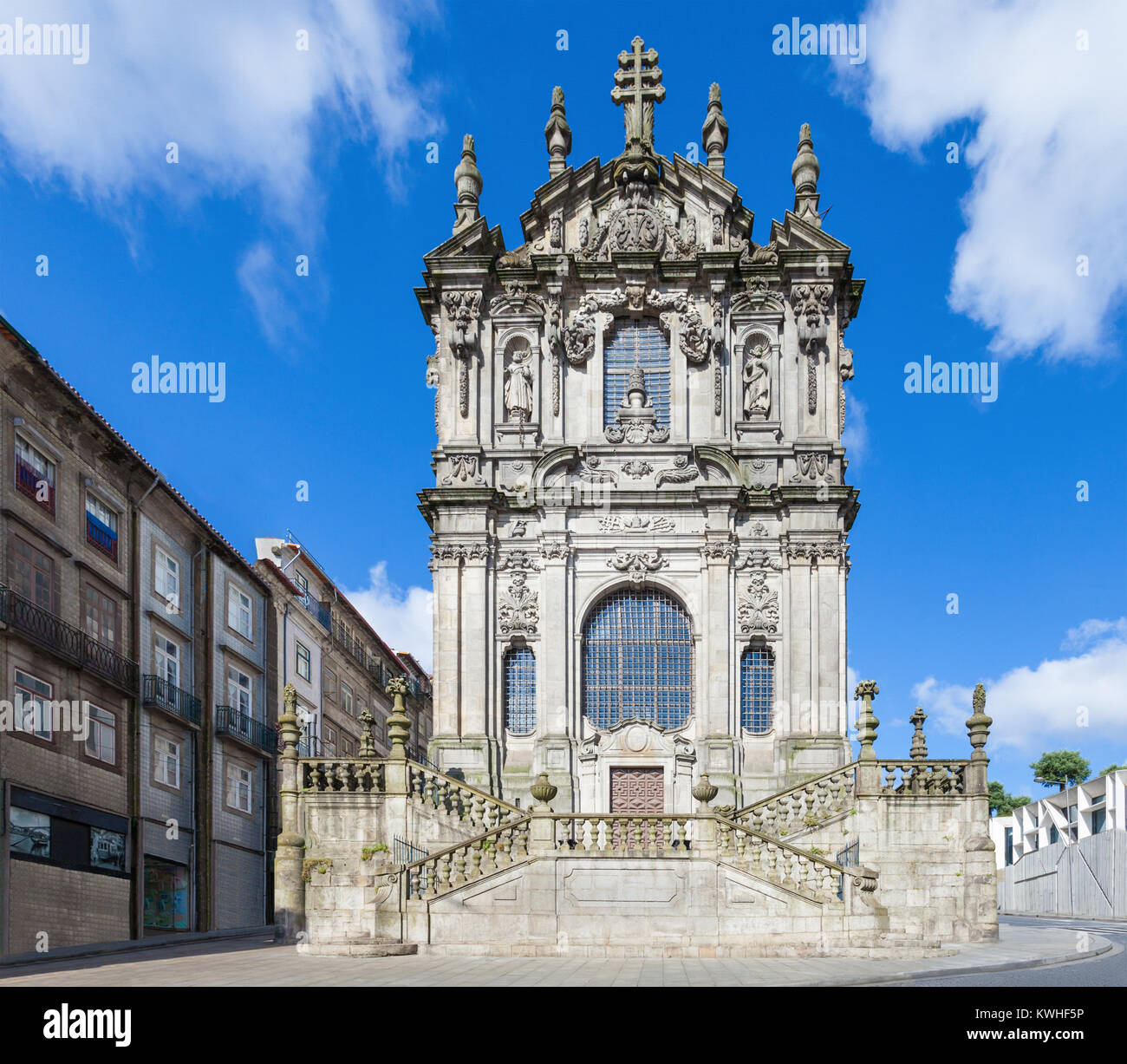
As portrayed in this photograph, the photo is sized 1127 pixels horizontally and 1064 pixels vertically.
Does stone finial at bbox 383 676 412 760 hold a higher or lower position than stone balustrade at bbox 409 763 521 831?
higher

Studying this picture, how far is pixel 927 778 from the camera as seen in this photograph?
2723 centimetres

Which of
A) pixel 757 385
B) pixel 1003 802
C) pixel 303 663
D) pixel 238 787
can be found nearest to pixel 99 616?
pixel 238 787

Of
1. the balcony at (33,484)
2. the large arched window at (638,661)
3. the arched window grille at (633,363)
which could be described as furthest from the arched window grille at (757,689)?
the balcony at (33,484)

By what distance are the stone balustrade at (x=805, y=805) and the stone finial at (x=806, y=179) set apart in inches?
604

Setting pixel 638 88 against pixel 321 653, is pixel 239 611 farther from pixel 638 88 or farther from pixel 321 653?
pixel 638 88

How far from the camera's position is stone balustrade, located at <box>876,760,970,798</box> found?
89.1 feet

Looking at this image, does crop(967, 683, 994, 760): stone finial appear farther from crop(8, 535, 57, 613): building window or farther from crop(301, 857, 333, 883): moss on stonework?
crop(8, 535, 57, 613): building window

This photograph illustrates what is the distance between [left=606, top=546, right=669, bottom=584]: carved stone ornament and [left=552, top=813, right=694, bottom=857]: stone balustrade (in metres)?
9.76

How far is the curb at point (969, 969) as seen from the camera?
17.5 m

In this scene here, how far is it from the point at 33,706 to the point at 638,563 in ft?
48.7

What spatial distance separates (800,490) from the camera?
33.0 meters

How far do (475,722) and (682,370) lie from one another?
425 inches

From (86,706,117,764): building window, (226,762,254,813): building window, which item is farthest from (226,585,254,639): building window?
(86,706,117,764): building window
